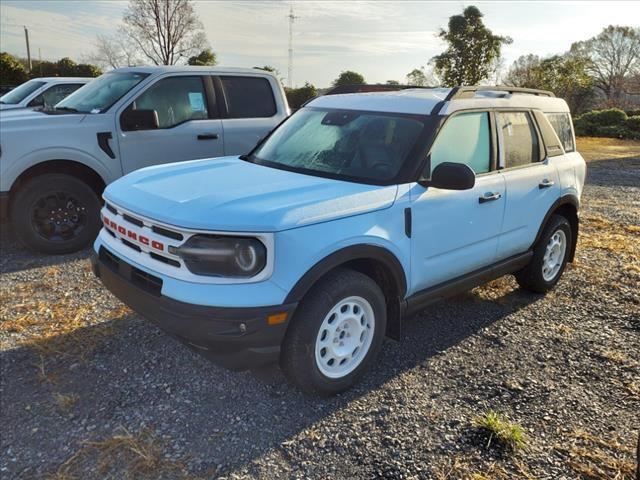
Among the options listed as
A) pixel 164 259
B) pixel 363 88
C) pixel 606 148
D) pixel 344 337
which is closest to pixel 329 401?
pixel 344 337

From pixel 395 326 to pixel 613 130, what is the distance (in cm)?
2530

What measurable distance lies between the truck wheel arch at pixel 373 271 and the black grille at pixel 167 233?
0.67 metres

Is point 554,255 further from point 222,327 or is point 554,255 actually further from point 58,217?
point 58,217

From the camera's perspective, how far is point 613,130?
80.3ft

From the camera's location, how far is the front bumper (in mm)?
2680

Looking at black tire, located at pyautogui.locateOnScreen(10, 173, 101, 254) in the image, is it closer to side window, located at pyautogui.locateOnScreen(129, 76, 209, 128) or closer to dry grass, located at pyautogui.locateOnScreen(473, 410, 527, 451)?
side window, located at pyautogui.locateOnScreen(129, 76, 209, 128)

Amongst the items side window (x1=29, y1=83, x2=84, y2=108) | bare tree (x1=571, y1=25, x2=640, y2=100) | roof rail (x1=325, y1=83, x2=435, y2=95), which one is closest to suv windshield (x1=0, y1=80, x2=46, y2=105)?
side window (x1=29, y1=83, x2=84, y2=108)

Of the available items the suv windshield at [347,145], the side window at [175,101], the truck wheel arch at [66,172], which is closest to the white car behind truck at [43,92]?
the side window at [175,101]

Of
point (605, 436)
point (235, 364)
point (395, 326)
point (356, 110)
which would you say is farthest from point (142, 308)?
point (605, 436)

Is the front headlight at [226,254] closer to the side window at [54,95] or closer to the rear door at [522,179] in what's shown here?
the rear door at [522,179]

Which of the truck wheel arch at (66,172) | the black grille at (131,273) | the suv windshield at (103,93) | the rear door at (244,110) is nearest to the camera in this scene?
the black grille at (131,273)

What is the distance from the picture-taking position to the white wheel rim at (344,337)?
10.1 ft

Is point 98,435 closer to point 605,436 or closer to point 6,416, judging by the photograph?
point 6,416

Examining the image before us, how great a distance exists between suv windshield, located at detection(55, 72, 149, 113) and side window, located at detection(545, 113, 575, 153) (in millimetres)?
4321
